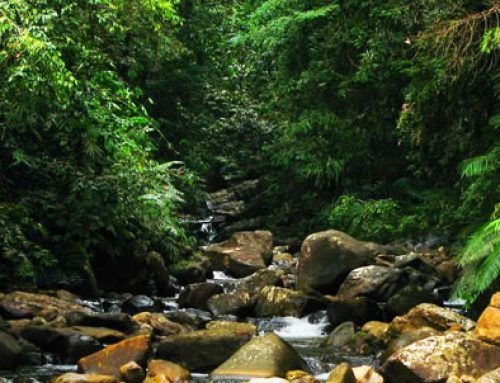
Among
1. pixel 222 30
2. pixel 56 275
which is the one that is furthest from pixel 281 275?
pixel 222 30

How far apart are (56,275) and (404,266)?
18.2ft

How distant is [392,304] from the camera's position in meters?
10.2

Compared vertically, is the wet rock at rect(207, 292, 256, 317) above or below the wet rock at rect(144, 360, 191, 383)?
below

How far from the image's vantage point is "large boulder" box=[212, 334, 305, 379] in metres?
7.17

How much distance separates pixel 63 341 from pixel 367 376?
128 inches

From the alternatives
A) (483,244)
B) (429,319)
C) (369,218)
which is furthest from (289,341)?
(369,218)

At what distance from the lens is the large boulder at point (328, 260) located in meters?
11.9

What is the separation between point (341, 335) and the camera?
901 cm

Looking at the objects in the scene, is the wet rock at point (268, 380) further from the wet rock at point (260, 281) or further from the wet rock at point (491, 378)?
the wet rock at point (260, 281)

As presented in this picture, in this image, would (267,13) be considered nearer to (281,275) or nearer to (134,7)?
(134,7)

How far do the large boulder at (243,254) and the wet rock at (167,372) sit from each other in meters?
7.12

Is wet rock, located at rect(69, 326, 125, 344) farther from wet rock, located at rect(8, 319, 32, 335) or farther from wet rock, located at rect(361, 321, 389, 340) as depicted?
wet rock, located at rect(361, 321, 389, 340)

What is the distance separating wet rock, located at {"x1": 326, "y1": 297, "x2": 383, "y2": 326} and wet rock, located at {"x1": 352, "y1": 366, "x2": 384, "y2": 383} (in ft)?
9.75

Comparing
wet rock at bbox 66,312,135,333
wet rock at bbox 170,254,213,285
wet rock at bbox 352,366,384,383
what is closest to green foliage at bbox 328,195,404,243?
wet rock at bbox 170,254,213,285
